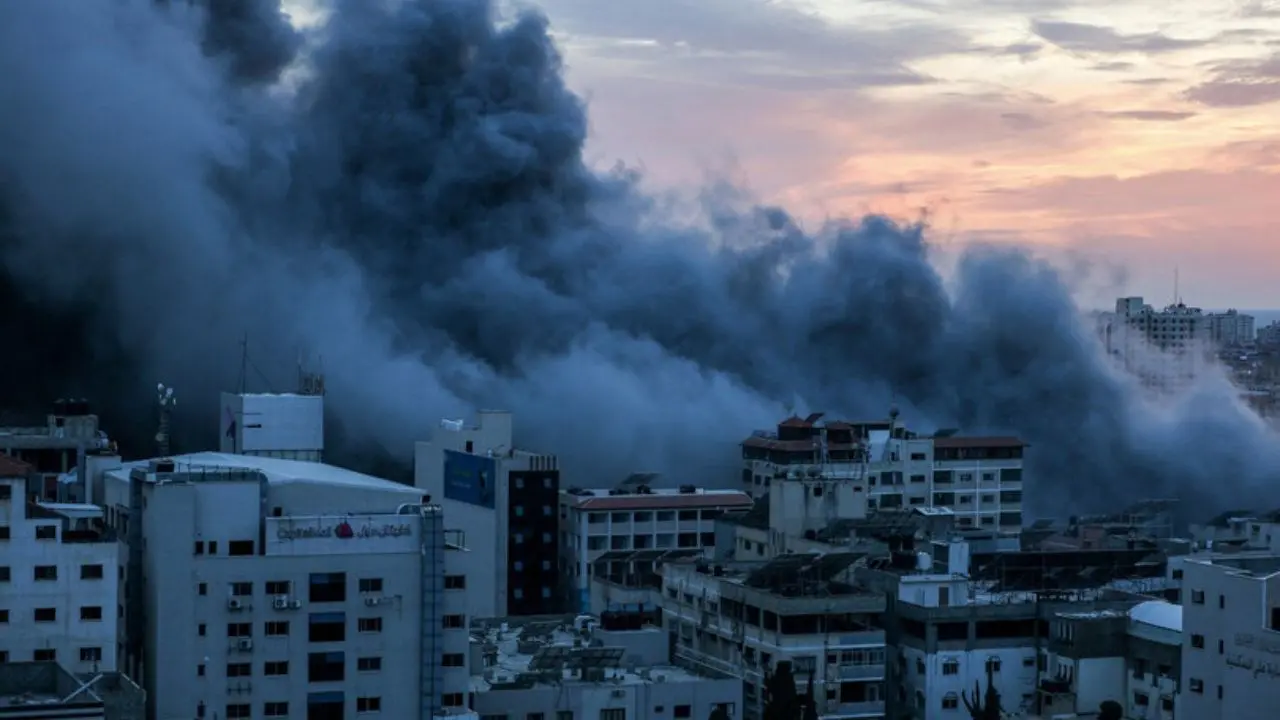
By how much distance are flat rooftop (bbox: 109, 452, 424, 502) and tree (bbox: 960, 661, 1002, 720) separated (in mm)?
6267

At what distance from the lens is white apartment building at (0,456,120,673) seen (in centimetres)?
2092

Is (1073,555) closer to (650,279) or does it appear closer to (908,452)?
(908,452)

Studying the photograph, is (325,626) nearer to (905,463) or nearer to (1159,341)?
(905,463)

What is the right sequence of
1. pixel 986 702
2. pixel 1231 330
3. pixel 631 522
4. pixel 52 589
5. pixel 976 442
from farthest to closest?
pixel 1231 330 < pixel 976 442 < pixel 631 522 < pixel 986 702 < pixel 52 589

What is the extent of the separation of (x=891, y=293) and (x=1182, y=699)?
33236 millimetres

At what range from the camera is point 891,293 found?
54531 mm

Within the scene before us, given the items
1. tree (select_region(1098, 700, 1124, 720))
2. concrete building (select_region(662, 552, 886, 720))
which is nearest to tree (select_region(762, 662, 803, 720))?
concrete building (select_region(662, 552, 886, 720))

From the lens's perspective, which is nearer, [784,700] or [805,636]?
[784,700]

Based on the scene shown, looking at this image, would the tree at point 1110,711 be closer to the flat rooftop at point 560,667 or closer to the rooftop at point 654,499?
the flat rooftop at point 560,667

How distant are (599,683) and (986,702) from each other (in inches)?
150

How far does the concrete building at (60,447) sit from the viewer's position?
1081 inches

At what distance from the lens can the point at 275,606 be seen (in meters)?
20.9

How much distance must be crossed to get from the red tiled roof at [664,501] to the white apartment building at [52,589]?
1485cm

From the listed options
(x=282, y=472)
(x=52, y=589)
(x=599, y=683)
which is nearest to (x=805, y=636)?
(x=599, y=683)
